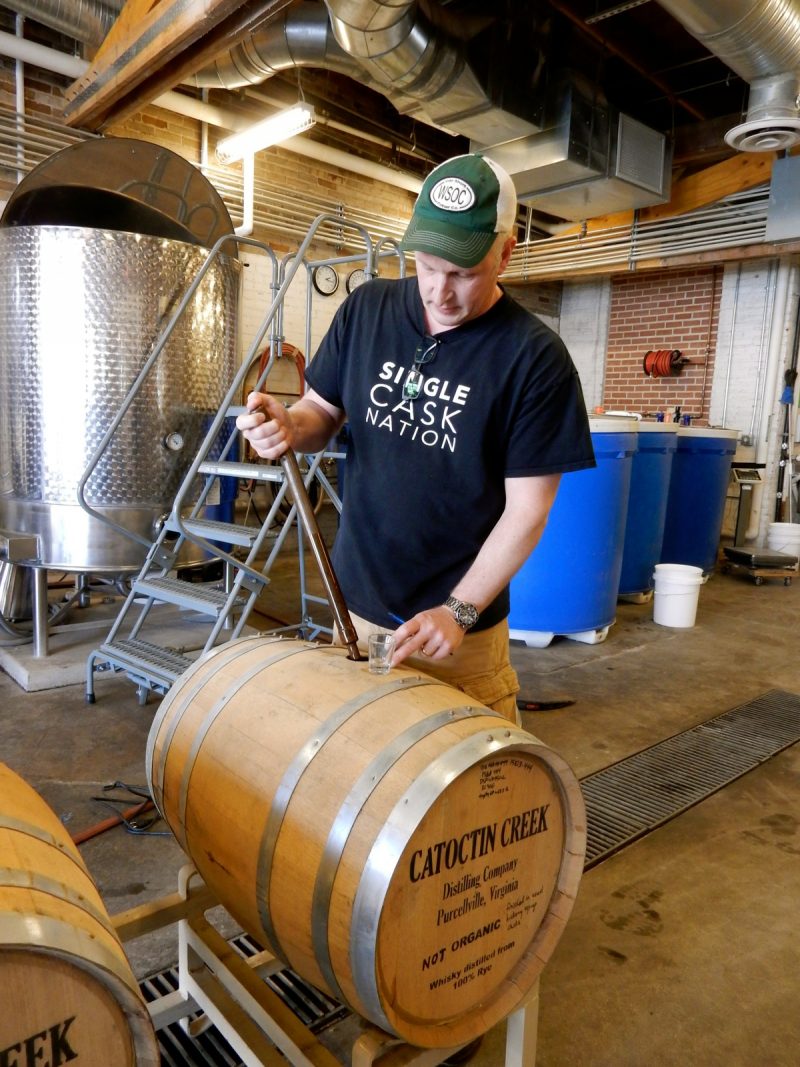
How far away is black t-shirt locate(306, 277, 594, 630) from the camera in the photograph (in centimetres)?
138

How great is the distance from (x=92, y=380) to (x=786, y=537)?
253 inches

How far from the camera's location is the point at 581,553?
165 inches

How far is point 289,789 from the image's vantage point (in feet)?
3.66

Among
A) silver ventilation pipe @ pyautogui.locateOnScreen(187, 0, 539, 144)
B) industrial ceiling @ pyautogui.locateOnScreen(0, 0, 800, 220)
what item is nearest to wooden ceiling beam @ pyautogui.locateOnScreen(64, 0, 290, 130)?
industrial ceiling @ pyautogui.locateOnScreen(0, 0, 800, 220)

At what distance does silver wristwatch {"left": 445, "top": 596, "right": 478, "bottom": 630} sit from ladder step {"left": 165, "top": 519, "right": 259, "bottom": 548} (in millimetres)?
1781

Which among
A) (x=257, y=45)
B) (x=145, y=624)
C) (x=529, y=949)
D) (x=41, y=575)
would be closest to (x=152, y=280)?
(x=41, y=575)

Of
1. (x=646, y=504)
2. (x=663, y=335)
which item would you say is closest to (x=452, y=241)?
(x=646, y=504)

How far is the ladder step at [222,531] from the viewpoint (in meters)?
3.07

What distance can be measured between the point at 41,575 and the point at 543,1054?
3042 mm

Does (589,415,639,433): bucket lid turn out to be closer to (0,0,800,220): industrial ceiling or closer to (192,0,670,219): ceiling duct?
(0,0,800,220): industrial ceiling

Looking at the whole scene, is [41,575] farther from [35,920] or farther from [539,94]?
[539,94]

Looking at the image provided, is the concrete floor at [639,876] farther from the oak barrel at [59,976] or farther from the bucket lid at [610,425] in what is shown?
the bucket lid at [610,425]

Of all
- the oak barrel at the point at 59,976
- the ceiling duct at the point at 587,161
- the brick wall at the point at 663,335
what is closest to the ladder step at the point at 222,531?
the oak barrel at the point at 59,976

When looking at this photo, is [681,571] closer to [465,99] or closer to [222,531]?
[222,531]
